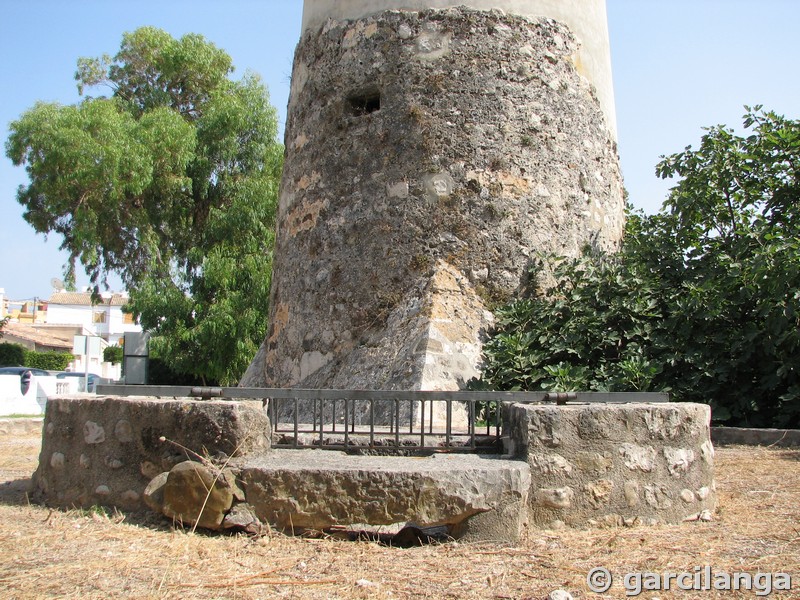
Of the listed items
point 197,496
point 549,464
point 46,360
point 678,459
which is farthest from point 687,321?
point 46,360

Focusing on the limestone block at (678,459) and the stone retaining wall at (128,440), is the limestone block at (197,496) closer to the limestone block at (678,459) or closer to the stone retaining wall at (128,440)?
the stone retaining wall at (128,440)

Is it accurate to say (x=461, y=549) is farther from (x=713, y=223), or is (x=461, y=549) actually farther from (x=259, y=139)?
(x=259, y=139)

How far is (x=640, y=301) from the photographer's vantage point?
601 cm

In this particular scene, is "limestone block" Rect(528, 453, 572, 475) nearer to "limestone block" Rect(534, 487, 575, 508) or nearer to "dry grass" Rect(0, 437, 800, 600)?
"limestone block" Rect(534, 487, 575, 508)

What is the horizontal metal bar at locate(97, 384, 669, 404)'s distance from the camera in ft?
12.1

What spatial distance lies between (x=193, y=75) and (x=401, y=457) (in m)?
16.4

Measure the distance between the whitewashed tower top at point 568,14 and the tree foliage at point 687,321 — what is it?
4.36 feet

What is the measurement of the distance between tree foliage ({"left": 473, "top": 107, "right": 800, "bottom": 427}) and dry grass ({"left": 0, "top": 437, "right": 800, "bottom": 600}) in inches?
84.5

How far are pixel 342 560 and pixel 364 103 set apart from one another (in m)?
4.45

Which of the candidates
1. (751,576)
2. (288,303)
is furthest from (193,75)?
(751,576)

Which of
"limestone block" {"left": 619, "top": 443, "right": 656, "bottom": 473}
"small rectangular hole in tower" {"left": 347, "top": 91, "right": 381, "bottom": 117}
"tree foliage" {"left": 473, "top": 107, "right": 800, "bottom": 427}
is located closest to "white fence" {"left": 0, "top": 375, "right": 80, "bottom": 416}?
"small rectangular hole in tower" {"left": 347, "top": 91, "right": 381, "bottom": 117}

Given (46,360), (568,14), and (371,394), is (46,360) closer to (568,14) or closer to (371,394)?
(568,14)

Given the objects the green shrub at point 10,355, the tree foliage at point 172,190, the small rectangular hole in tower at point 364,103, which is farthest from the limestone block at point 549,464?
the green shrub at point 10,355

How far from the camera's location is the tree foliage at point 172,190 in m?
15.5
